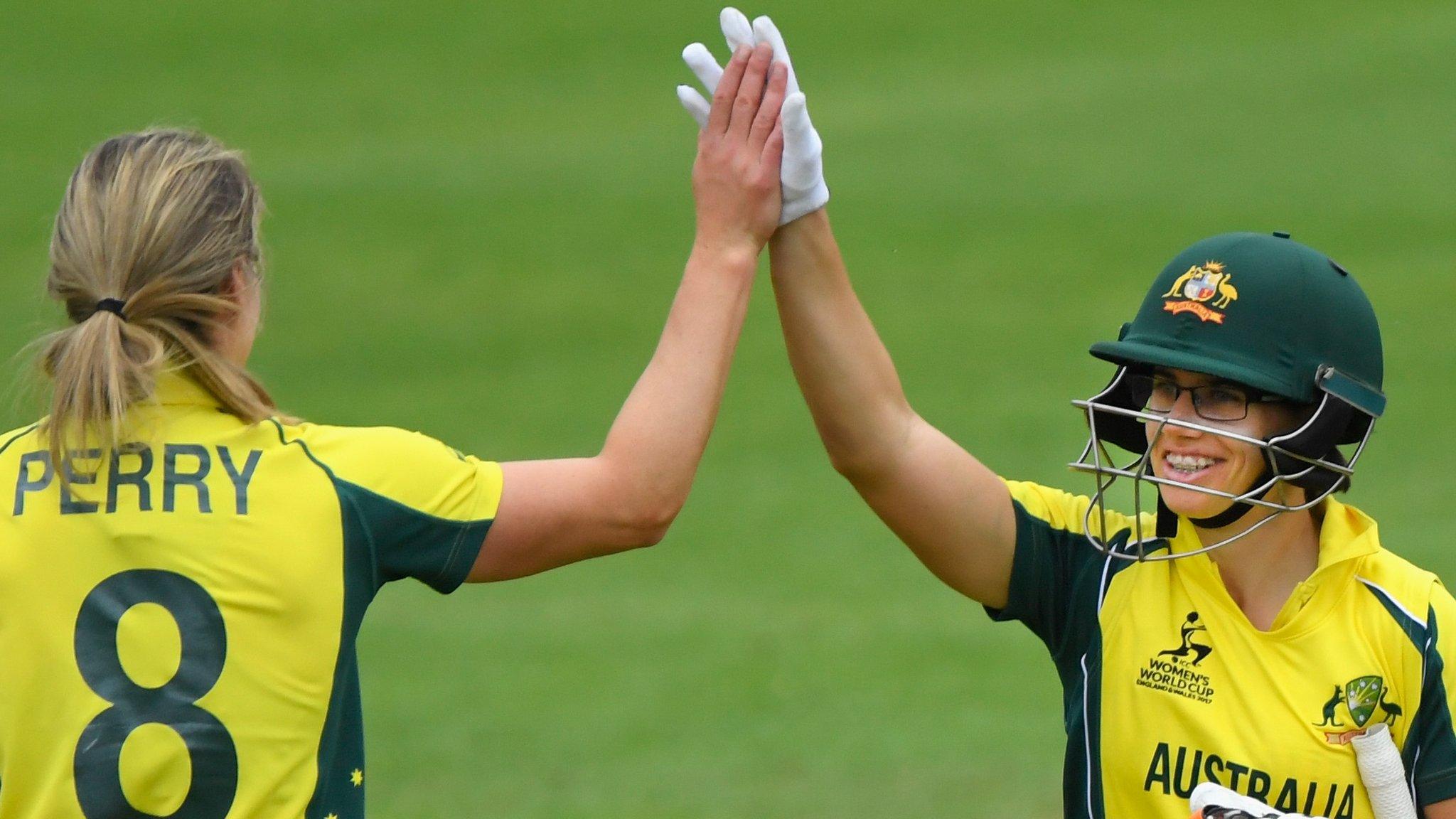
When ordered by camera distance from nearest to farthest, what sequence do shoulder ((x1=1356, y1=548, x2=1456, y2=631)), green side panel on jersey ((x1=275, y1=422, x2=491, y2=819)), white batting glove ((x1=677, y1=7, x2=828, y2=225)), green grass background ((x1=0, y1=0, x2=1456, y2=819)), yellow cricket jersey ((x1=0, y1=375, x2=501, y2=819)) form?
yellow cricket jersey ((x1=0, y1=375, x2=501, y2=819)), green side panel on jersey ((x1=275, y1=422, x2=491, y2=819)), shoulder ((x1=1356, y1=548, x2=1456, y2=631)), white batting glove ((x1=677, y1=7, x2=828, y2=225)), green grass background ((x1=0, y1=0, x2=1456, y2=819))

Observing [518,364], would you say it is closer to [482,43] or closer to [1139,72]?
[482,43]

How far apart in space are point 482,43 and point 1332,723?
1461cm

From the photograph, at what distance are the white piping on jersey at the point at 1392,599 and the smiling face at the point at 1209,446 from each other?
0.23 m

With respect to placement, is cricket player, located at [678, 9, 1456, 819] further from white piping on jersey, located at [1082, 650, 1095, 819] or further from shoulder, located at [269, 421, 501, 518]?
shoulder, located at [269, 421, 501, 518]

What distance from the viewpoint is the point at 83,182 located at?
101 inches

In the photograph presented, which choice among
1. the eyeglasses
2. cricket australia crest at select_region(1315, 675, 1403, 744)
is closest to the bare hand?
the eyeglasses

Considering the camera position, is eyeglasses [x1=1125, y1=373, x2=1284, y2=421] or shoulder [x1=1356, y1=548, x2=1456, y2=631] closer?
shoulder [x1=1356, y1=548, x2=1456, y2=631]

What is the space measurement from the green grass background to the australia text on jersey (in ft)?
14.2

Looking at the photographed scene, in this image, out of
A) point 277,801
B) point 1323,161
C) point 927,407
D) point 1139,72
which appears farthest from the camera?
point 1139,72

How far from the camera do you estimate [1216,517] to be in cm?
308

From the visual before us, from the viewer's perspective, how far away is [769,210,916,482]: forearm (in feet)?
9.96

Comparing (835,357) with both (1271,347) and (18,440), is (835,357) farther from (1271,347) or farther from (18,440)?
(18,440)

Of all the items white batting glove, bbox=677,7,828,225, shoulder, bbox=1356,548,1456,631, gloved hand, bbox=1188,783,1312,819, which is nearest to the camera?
gloved hand, bbox=1188,783,1312,819

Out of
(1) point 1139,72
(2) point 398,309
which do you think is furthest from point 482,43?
(1) point 1139,72
